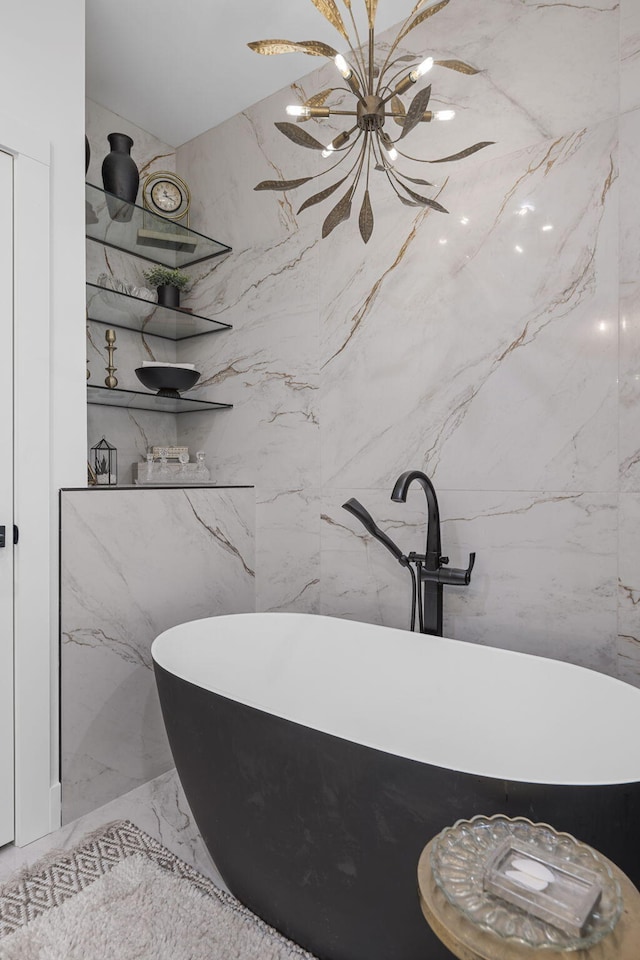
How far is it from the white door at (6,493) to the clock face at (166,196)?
0.99 m

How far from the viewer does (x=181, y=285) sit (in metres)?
2.85

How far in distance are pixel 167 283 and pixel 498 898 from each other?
9.08ft

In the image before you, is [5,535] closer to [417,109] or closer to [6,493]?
[6,493]

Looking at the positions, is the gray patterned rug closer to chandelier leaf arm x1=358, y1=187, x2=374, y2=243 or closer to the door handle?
the door handle

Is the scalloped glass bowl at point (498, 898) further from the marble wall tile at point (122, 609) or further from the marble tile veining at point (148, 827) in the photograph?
the marble wall tile at point (122, 609)

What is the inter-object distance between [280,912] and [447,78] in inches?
109

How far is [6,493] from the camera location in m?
1.85

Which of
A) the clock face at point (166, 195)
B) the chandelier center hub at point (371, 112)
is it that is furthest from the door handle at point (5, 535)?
the clock face at point (166, 195)

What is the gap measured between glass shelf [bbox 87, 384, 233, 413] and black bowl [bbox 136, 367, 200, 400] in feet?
0.13

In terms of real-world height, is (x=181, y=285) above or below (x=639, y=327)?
above

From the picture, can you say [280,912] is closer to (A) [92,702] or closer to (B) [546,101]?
(A) [92,702]

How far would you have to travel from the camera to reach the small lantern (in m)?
2.56

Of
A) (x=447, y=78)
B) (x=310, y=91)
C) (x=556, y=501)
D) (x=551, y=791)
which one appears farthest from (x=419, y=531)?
(x=310, y=91)

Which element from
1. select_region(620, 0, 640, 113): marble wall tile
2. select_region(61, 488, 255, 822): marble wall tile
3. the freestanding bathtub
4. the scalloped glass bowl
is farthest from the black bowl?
the scalloped glass bowl
